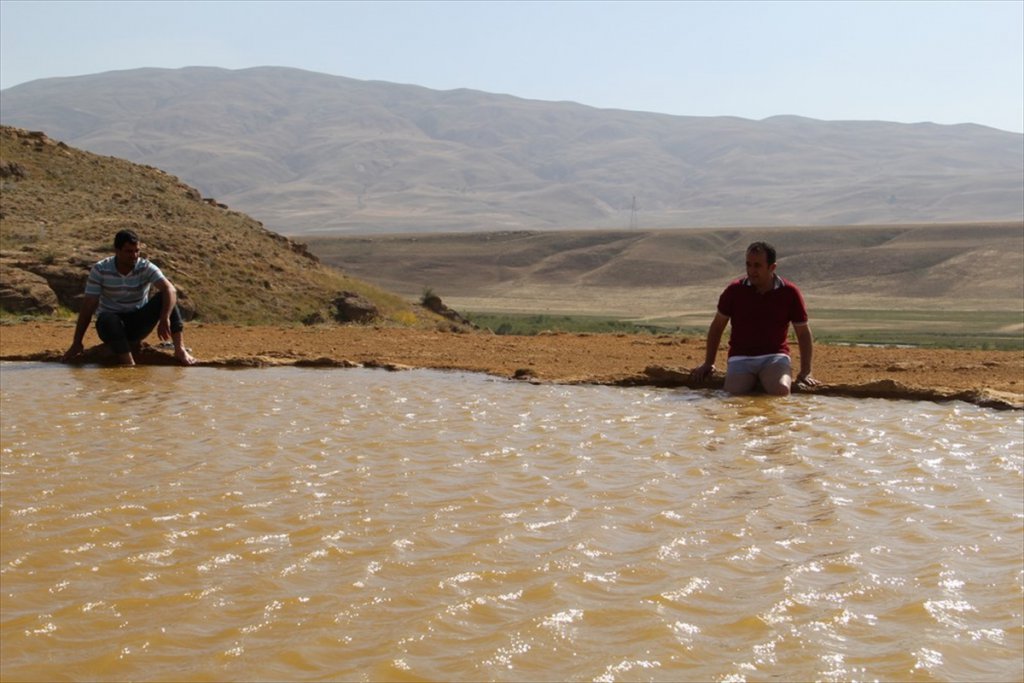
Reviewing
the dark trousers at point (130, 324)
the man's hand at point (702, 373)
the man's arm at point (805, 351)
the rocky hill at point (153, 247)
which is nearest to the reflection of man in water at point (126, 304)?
the dark trousers at point (130, 324)

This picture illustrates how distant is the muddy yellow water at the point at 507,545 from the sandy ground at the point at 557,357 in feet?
4.85

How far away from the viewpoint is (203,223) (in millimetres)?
22938

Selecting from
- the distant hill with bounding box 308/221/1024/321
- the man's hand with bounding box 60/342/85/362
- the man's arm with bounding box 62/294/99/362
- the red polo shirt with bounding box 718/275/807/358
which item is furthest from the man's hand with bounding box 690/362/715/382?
the distant hill with bounding box 308/221/1024/321

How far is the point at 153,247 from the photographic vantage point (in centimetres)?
1955

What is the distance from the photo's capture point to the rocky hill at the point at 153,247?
58.6 feet

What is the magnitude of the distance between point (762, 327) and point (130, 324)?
18.5 feet

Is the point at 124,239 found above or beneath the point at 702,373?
above

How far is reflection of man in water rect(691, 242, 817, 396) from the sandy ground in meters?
0.48

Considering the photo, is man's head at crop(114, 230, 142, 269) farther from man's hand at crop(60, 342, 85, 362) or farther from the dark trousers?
man's hand at crop(60, 342, 85, 362)

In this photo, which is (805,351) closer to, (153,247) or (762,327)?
(762,327)

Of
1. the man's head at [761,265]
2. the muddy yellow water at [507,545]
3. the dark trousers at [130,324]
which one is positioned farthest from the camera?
the dark trousers at [130,324]

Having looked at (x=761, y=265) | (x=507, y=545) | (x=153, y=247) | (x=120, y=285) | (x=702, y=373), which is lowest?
(x=507, y=545)

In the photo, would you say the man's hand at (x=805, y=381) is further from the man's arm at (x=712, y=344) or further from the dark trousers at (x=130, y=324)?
the dark trousers at (x=130, y=324)

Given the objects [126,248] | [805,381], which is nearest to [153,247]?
[126,248]
